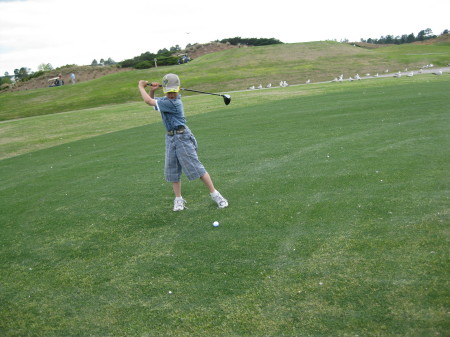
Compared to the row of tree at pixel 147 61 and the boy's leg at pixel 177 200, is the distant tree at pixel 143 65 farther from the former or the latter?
the boy's leg at pixel 177 200

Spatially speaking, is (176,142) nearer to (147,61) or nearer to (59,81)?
(59,81)

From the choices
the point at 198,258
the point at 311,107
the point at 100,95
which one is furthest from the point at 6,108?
the point at 198,258

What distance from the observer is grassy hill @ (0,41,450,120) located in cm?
4000

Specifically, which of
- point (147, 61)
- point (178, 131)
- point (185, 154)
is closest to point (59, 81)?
point (147, 61)

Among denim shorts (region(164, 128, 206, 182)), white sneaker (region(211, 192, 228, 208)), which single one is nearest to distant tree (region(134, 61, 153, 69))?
denim shorts (region(164, 128, 206, 182))

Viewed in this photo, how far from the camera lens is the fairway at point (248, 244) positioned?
437 cm

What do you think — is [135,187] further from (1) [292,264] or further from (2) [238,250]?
(1) [292,264]

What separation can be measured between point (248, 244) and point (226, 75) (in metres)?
42.0

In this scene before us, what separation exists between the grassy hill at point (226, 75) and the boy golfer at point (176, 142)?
1269 inches

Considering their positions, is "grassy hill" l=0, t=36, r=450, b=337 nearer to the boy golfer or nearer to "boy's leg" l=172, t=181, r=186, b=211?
"boy's leg" l=172, t=181, r=186, b=211

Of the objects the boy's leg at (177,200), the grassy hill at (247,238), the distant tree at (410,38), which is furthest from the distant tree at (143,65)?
the distant tree at (410,38)

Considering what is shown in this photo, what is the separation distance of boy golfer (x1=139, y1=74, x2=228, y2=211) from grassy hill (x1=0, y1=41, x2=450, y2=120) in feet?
106

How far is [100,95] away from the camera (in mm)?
41656

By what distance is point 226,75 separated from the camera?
46.6 meters
